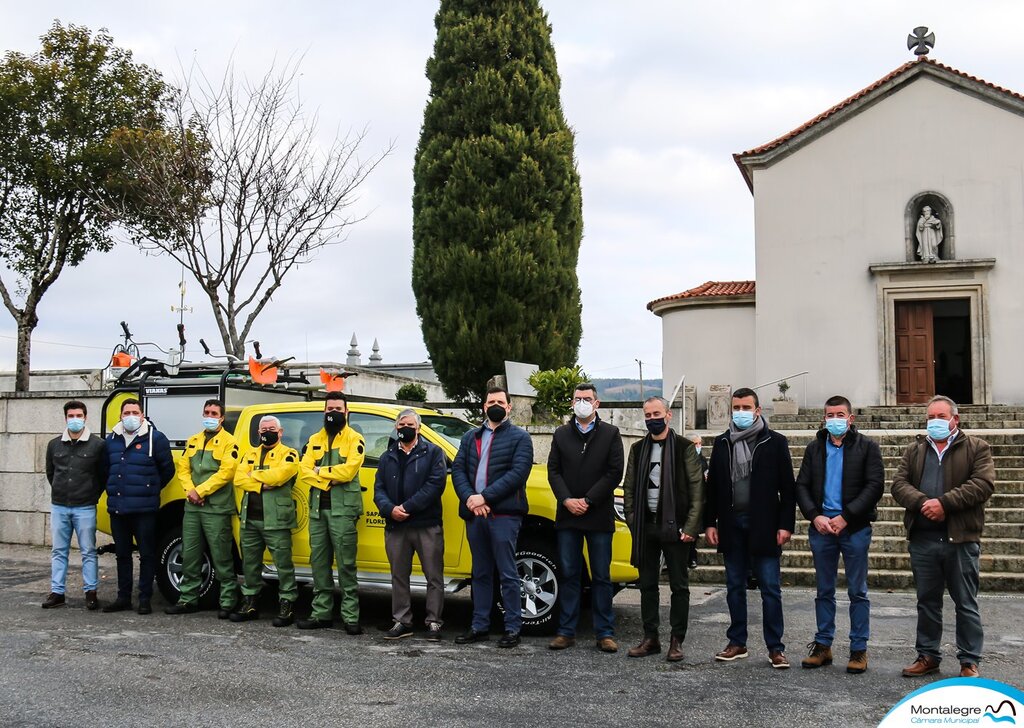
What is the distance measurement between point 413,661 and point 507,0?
1441 centimetres

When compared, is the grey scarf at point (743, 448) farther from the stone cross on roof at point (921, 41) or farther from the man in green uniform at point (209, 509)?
the stone cross on roof at point (921, 41)

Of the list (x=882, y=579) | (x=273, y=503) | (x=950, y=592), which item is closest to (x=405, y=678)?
(x=273, y=503)

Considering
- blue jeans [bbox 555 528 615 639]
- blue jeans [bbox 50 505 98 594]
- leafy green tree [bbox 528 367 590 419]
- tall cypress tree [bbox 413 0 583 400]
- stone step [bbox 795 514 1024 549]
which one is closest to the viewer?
blue jeans [bbox 555 528 615 639]

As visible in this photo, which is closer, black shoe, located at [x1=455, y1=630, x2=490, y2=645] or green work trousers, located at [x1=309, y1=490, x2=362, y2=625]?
black shoe, located at [x1=455, y1=630, x2=490, y2=645]

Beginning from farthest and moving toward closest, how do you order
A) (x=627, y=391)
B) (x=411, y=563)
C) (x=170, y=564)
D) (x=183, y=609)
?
(x=627, y=391) → (x=170, y=564) → (x=183, y=609) → (x=411, y=563)

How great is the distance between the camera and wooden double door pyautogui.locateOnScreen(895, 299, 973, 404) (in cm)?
1931

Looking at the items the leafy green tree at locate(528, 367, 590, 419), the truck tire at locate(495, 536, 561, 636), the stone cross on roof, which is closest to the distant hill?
the leafy green tree at locate(528, 367, 590, 419)

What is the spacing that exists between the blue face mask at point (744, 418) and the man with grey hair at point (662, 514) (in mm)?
371

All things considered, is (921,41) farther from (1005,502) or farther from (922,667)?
(922,667)

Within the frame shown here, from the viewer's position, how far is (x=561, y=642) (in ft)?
23.5

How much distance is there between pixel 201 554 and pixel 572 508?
349 cm

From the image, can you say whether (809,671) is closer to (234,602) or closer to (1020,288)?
(234,602)

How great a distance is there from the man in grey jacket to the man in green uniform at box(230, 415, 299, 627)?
160cm

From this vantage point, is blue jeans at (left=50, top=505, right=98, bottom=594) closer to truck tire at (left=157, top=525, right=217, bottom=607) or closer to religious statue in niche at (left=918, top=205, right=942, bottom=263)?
truck tire at (left=157, top=525, right=217, bottom=607)
